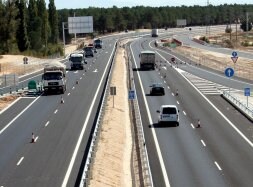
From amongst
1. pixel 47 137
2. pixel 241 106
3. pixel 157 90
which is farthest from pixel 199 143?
pixel 157 90

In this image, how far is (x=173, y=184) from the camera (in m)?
28.9

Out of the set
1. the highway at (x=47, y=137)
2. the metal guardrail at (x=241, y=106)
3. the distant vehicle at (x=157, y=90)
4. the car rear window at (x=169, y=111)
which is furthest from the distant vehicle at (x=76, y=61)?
the car rear window at (x=169, y=111)

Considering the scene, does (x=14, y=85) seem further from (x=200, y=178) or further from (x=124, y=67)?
(x=200, y=178)

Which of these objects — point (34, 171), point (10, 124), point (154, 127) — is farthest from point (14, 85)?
point (34, 171)

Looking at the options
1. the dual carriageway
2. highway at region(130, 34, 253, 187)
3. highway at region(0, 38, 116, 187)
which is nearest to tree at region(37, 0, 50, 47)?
the dual carriageway

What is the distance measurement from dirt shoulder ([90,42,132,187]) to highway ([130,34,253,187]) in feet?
4.96

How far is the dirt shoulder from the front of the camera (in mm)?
29469

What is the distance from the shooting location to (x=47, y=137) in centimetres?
4028

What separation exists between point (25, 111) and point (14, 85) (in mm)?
20888

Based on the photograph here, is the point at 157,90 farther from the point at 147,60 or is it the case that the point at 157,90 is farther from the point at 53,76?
the point at 147,60

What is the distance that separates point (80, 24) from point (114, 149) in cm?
10071

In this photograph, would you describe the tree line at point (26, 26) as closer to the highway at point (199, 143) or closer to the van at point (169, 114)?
the highway at point (199, 143)

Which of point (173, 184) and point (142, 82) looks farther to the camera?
point (142, 82)

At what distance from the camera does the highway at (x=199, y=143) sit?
100 ft
